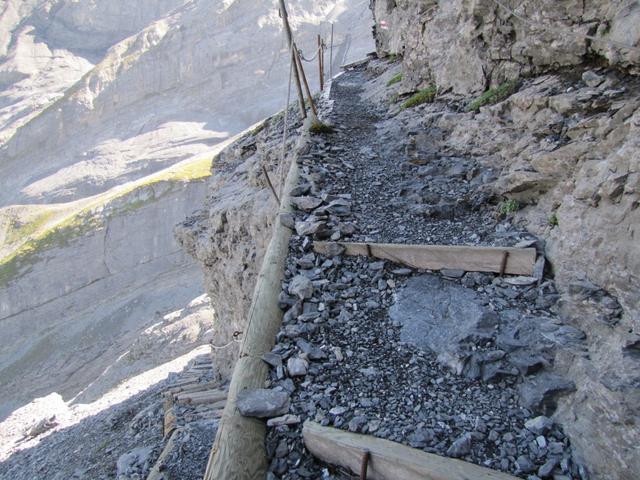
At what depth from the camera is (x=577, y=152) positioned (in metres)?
4.83

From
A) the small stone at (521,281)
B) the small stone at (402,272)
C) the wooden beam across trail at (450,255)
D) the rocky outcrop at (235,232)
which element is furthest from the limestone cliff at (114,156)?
the small stone at (521,281)

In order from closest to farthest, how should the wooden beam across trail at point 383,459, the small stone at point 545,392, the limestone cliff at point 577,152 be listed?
the wooden beam across trail at point 383,459 < the limestone cliff at point 577,152 < the small stone at point 545,392

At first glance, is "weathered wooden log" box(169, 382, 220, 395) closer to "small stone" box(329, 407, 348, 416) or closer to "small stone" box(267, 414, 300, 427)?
"small stone" box(267, 414, 300, 427)

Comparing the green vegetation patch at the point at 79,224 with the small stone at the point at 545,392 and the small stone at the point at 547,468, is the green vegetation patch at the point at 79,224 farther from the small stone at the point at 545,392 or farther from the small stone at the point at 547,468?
the small stone at the point at 547,468

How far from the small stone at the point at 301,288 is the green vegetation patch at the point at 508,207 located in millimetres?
2765

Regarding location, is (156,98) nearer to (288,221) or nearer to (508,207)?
(288,221)

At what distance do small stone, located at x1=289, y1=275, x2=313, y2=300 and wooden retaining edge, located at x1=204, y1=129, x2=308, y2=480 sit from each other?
0.19 meters

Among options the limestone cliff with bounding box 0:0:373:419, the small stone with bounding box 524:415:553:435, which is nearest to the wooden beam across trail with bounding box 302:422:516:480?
the small stone with bounding box 524:415:553:435

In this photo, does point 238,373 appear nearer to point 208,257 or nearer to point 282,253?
point 282,253

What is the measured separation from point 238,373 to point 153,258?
39.4 m

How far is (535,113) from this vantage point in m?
6.01

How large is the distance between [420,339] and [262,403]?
1627 millimetres

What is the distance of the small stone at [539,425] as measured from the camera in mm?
2996

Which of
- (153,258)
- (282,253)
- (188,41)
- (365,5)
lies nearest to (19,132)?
(188,41)
